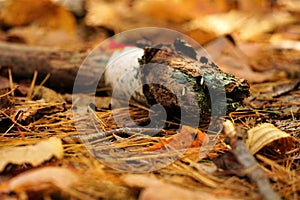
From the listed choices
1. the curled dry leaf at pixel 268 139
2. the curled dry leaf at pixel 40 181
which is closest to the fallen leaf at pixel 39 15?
the curled dry leaf at pixel 268 139

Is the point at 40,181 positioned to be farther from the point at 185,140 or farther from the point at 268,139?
the point at 268,139

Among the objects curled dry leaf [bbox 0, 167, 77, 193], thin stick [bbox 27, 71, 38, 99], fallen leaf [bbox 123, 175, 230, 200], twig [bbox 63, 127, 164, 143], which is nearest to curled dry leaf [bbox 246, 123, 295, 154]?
fallen leaf [bbox 123, 175, 230, 200]

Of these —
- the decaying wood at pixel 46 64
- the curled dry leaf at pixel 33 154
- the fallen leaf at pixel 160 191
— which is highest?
the decaying wood at pixel 46 64

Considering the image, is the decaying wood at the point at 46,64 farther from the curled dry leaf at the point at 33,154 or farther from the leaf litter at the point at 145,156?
the curled dry leaf at the point at 33,154

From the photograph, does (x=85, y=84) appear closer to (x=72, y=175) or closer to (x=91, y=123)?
(x=91, y=123)

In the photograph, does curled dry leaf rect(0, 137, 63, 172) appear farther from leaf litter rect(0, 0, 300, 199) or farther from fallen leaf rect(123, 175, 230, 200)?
fallen leaf rect(123, 175, 230, 200)
